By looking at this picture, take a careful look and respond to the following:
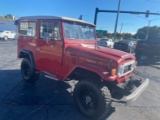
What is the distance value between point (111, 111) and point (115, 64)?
1594mm

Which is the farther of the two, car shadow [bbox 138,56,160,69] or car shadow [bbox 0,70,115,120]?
car shadow [bbox 138,56,160,69]

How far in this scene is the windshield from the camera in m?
4.97

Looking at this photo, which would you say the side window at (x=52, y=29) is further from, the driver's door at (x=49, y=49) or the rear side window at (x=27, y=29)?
the rear side window at (x=27, y=29)

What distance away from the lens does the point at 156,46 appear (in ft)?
39.9

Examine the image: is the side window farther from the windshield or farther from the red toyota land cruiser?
the windshield

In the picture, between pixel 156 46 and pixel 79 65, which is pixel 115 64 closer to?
pixel 79 65

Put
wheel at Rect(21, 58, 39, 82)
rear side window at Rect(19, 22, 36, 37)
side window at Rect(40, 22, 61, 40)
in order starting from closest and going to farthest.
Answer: side window at Rect(40, 22, 61, 40)
rear side window at Rect(19, 22, 36, 37)
wheel at Rect(21, 58, 39, 82)

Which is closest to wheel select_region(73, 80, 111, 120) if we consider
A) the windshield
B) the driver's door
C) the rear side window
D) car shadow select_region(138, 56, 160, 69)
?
the driver's door

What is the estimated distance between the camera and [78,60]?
446cm

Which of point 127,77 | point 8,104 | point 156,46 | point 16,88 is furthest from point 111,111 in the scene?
point 156,46

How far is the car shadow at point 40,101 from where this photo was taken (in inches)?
170

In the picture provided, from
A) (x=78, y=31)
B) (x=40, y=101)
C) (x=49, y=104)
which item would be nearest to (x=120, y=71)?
(x=78, y=31)

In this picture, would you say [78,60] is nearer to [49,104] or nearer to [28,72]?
[49,104]

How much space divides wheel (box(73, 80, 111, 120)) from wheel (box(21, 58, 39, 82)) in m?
2.39
